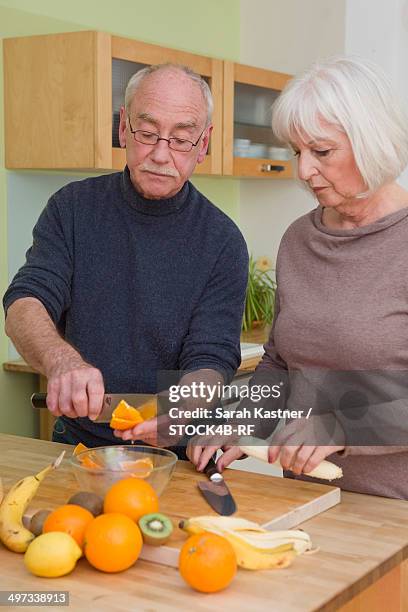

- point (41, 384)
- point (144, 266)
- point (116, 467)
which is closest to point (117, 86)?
point (41, 384)

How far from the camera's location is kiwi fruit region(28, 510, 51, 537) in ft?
4.48

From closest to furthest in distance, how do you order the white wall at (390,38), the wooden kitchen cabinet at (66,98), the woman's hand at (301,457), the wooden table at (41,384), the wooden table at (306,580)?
the wooden table at (306,580) < the woman's hand at (301,457) < the wooden kitchen cabinet at (66,98) < the wooden table at (41,384) < the white wall at (390,38)

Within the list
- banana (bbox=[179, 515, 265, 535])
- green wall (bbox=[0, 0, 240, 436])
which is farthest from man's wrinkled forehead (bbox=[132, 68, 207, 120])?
green wall (bbox=[0, 0, 240, 436])

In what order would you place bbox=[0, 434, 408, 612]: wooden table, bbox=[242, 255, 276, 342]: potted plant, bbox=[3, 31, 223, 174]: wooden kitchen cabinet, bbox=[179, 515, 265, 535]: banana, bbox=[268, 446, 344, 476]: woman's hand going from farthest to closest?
bbox=[242, 255, 276, 342]: potted plant → bbox=[3, 31, 223, 174]: wooden kitchen cabinet → bbox=[268, 446, 344, 476]: woman's hand → bbox=[179, 515, 265, 535]: banana → bbox=[0, 434, 408, 612]: wooden table

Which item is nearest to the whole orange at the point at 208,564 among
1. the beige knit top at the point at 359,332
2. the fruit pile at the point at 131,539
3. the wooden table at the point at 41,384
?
the fruit pile at the point at 131,539

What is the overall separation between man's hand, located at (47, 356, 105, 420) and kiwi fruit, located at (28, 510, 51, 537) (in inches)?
9.4

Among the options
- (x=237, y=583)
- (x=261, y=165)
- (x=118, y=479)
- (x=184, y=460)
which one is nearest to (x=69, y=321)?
(x=184, y=460)

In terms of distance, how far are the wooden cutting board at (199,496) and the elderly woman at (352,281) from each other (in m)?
0.05

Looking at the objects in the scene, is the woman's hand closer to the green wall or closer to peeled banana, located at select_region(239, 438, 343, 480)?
peeled banana, located at select_region(239, 438, 343, 480)

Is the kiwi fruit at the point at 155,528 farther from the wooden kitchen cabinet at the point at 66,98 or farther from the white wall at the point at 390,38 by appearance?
the white wall at the point at 390,38

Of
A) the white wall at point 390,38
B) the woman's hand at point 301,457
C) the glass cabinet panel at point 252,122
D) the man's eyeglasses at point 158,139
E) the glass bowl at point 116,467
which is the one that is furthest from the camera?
the white wall at point 390,38

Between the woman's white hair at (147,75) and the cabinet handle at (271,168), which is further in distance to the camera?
the cabinet handle at (271,168)

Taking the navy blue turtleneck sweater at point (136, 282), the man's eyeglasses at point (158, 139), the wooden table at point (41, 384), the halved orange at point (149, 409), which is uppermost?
the man's eyeglasses at point (158, 139)

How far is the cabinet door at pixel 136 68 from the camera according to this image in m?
3.22
